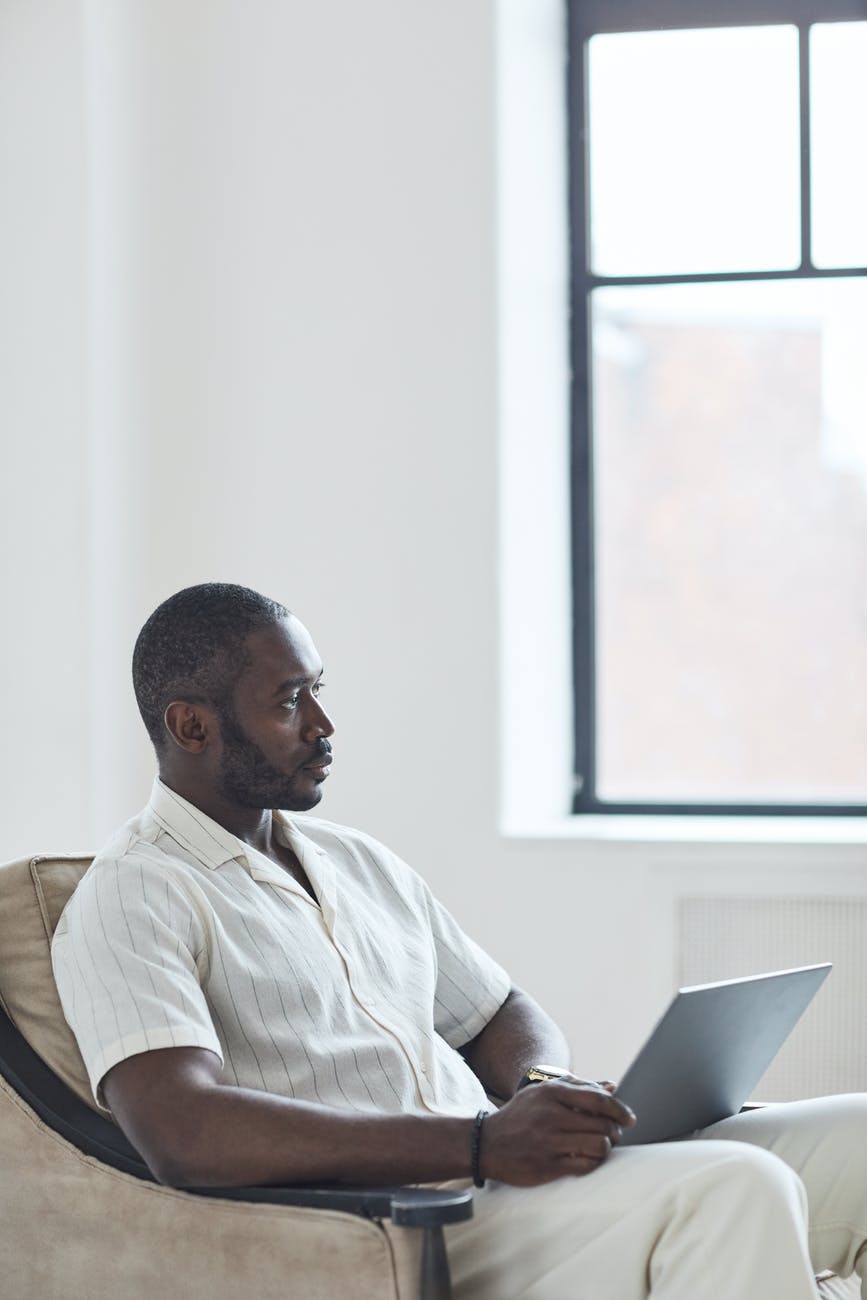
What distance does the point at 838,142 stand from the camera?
335cm

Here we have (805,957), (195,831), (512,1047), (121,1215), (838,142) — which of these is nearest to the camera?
(121,1215)

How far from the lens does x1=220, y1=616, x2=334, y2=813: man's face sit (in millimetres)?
1778

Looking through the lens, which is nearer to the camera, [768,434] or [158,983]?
[158,983]

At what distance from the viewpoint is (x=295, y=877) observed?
73.6 inches

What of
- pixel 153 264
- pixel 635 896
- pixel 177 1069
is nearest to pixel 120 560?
pixel 153 264

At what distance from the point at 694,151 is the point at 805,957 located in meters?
1.78

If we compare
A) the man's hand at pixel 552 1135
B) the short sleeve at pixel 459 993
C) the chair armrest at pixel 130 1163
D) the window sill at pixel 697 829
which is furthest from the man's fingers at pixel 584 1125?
the window sill at pixel 697 829

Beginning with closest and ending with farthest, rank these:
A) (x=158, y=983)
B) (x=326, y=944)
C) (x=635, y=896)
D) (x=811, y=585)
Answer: (x=158, y=983) < (x=326, y=944) < (x=635, y=896) < (x=811, y=585)

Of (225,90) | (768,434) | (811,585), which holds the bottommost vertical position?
(811,585)

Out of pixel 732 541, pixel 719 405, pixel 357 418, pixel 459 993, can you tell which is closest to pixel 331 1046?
pixel 459 993

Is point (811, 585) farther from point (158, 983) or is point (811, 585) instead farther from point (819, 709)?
point (158, 983)

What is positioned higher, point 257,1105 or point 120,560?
point 120,560

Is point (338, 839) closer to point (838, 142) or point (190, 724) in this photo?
point (190, 724)

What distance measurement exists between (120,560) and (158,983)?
5.43ft
